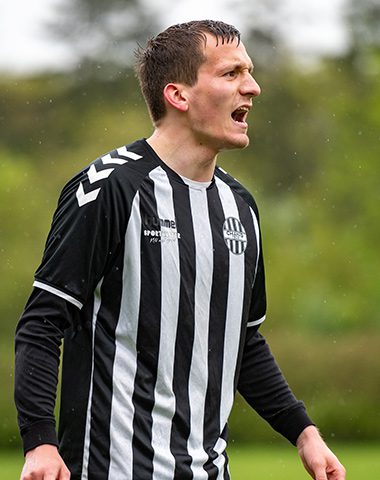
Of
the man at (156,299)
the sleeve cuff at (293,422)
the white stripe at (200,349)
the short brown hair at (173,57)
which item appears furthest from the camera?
the sleeve cuff at (293,422)

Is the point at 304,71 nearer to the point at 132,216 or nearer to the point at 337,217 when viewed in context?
the point at 337,217

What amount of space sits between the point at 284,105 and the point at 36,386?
21347 millimetres

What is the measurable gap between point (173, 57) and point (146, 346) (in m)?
0.80

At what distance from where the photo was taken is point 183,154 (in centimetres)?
327

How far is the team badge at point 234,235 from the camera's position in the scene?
327 centimetres

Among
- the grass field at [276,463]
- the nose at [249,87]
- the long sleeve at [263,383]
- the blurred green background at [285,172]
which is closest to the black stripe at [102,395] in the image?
the long sleeve at [263,383]

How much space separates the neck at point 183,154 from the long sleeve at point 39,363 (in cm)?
52

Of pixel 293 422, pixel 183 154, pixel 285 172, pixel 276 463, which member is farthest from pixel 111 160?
pixel 285 172

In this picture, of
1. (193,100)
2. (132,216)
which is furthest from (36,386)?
(193,100)

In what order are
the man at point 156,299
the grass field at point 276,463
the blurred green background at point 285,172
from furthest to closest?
1. the blurred green background at point 285,172
2. the grass field at point 276,463
3. the man at point 156,299

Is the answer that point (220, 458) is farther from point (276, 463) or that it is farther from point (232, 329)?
point (276, 463)

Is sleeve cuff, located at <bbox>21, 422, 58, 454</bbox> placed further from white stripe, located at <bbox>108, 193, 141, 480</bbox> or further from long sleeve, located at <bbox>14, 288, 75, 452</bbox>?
white stripe, located at <bbox>108, 193, 141, 480</bbox>

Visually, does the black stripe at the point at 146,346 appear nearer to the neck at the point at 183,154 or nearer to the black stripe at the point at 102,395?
the black stripe at the point at 102,395

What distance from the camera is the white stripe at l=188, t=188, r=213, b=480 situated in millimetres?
3092
